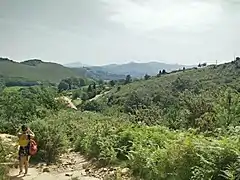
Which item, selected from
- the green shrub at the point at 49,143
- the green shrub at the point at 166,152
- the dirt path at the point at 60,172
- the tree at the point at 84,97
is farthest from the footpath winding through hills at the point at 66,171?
the tree at the point at 84,97

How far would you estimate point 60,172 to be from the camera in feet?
42.8

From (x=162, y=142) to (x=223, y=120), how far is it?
8.26 metres

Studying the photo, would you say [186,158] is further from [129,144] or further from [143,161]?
[129,144]

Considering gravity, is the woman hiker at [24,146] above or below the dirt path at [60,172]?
above

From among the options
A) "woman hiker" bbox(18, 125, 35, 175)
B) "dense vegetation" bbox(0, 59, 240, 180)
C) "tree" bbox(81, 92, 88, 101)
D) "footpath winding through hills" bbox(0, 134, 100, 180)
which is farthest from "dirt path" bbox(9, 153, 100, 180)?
"tree" bbox(81, 92, 88, 101)

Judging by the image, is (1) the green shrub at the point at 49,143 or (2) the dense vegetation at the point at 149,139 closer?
(2) the dense vegetation at the point at 149,139

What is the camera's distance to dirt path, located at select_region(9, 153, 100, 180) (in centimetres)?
1196

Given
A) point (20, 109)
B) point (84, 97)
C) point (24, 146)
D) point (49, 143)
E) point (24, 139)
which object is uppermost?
point (24, 139)

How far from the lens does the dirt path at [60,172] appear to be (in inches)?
471

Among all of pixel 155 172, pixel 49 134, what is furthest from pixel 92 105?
pixel 155 172

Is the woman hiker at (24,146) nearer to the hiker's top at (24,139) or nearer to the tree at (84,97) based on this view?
the hiker's top at (24,139)

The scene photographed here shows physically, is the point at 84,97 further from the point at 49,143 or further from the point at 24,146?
the point at 24,146

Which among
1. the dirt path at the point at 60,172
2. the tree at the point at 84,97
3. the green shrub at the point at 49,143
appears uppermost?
the green shrub at the point at 49,143

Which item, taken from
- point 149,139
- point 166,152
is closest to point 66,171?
point 149,139
